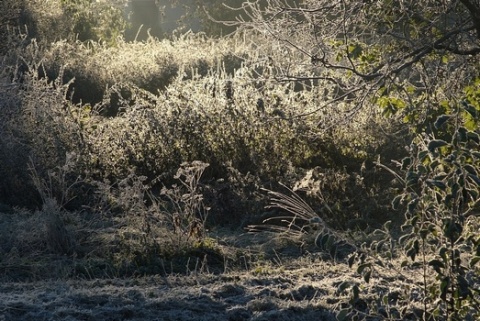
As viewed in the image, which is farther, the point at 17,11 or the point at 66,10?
the point at 66,10

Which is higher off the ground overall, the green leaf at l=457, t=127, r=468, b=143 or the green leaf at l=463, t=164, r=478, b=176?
the green leaf at l=457, t=127, r=468, b=143

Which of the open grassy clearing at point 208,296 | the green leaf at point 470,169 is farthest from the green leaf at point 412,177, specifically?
the open grassy clearing at point 208,296

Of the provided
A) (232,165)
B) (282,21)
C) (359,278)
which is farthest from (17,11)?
(359,278)

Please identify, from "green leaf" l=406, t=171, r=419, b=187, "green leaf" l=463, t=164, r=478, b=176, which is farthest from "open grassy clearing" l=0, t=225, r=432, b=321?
"green leaf" l=463, t=164, r=478, b=176

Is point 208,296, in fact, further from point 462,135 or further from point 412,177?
point 462,135

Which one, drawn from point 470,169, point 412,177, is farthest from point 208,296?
point 470,169

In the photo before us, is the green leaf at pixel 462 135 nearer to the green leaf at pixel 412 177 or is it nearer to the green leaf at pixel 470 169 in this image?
the green leaf at pixel 470 169

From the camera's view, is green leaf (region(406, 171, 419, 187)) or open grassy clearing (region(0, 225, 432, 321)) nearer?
green leaf (region(406, 171, 419, 187))

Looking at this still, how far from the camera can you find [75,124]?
30.5ft

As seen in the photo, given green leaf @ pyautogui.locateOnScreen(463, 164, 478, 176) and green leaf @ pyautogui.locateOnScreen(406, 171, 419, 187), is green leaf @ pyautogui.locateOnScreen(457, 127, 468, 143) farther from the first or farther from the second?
green leaf @ pyautogui.locateOnScreen(406, 171, 419, 187)

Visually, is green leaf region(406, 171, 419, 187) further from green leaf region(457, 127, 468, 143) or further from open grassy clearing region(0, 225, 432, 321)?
open grassy clearing region(0, 225, 432, 321)

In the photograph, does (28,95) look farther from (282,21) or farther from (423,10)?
(423,10)

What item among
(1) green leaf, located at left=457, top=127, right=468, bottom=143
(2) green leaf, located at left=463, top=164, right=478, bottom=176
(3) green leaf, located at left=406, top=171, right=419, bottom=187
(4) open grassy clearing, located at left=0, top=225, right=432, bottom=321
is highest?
(1) green leaf, located at left=457, top=127, right=468, bottom=143

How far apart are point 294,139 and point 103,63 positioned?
9.02 meters
